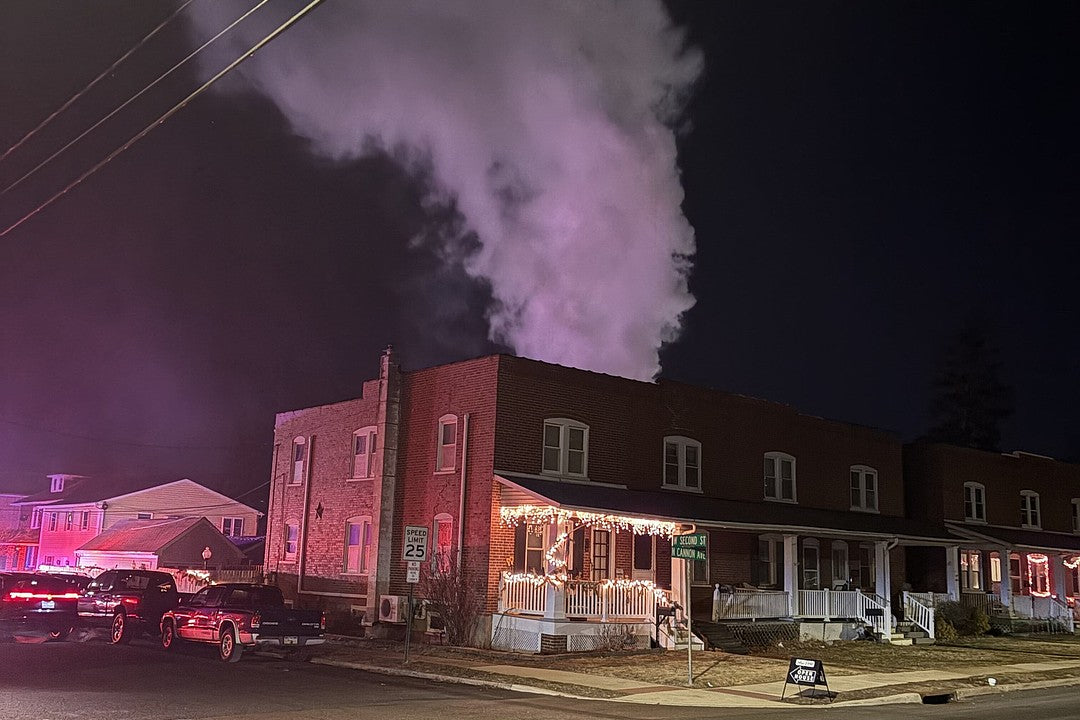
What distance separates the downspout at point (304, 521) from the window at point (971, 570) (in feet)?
84.5

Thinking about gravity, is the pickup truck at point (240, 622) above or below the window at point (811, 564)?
below

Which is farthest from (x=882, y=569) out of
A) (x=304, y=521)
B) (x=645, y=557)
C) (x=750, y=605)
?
(x=304, y=521)

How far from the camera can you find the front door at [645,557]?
2948 cm

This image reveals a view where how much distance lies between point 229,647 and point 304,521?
40.7 ft

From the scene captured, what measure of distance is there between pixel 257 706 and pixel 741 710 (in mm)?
7712

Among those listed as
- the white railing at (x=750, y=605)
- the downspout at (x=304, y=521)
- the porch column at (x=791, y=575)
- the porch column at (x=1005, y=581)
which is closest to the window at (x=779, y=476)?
the porch column at (x=791, y=575)

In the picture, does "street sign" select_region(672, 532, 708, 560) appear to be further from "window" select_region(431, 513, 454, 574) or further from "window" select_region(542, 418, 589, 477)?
"window" select_region(431, 513, 454, 574)

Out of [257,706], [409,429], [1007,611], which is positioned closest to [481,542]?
[409,429]

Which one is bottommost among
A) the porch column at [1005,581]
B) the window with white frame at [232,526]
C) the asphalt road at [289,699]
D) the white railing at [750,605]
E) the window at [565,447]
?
the asphalt road at [289,699]

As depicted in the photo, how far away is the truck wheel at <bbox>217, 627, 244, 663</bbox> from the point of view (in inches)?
873

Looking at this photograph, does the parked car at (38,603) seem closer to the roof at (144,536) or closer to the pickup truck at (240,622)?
the pickup truck at (240,622)

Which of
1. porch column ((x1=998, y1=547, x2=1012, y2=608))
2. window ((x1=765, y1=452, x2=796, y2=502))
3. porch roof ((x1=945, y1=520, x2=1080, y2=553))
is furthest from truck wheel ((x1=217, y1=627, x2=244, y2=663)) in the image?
porch column ((x1=998, y1=547, x2=1012, y2=608))

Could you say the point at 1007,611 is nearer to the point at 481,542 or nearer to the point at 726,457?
the point at 726,457

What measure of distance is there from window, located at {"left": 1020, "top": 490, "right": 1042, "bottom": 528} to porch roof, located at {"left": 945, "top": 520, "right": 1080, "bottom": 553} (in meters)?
0.80
